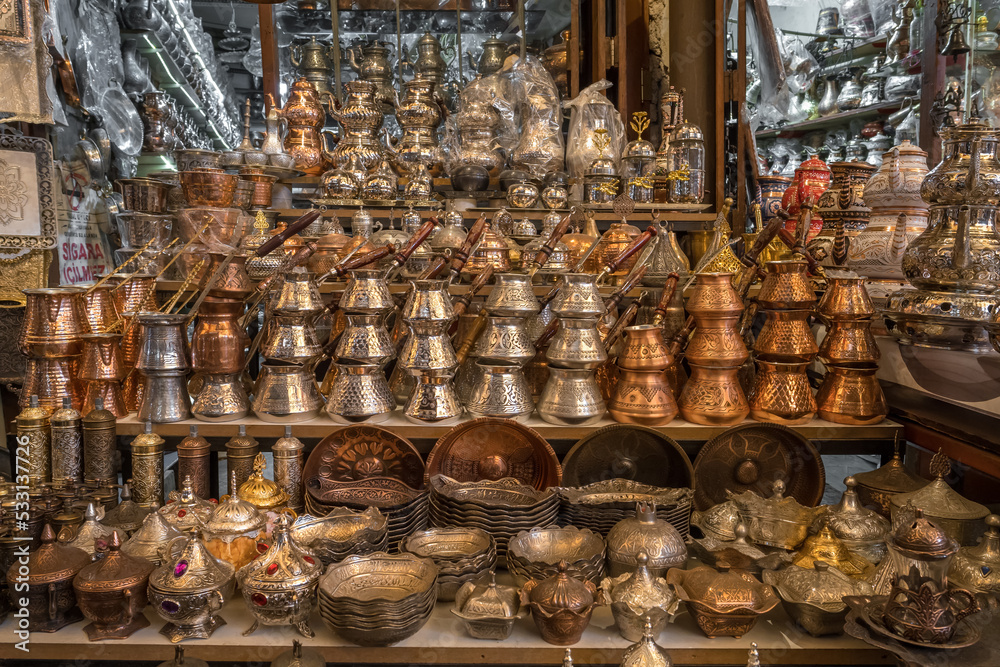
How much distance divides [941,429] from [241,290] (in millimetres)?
1920

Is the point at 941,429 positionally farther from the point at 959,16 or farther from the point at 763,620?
the point at 959,16

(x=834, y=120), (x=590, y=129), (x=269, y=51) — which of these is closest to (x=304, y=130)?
(x=269, y=51)

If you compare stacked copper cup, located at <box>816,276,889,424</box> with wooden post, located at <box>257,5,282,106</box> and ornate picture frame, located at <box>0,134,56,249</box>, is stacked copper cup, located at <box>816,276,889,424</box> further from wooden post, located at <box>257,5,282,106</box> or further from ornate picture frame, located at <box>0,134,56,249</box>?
ornate picture frame, located at <box>0,134,56,249</box>

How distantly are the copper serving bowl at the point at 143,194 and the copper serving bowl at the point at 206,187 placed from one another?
0.87 ft

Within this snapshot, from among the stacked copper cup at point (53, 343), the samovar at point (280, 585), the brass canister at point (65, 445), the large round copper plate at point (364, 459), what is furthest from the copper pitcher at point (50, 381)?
the samovar at point (280, 585)

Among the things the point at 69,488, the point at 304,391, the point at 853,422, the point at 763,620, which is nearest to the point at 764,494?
the point at 853,422

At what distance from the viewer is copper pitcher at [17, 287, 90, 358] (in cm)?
198

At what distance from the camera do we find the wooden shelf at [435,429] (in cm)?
190

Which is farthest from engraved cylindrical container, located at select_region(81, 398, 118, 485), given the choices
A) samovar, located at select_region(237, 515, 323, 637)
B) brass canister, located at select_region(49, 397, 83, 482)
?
samovar, located at select_region(237, 515, 323, 637)

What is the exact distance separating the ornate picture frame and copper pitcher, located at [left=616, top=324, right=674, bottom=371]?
2.50 meters

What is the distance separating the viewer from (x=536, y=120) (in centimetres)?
321

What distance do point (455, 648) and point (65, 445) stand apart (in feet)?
4.10

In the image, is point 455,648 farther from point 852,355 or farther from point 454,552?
point 852,355

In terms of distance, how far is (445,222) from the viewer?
8.39 ft
